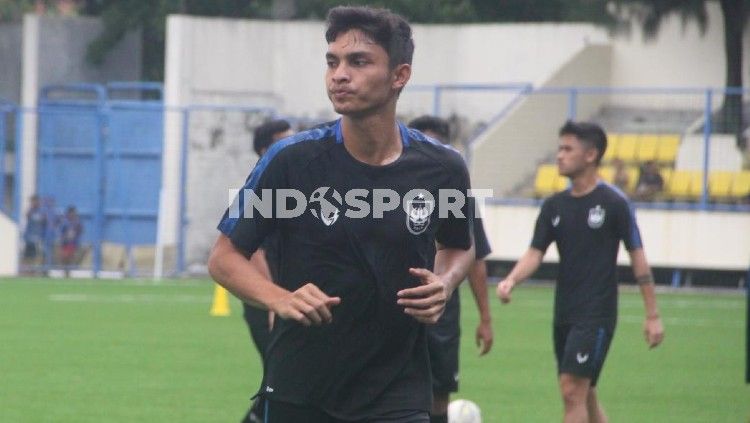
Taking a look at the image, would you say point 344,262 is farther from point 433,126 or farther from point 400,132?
point 433,126

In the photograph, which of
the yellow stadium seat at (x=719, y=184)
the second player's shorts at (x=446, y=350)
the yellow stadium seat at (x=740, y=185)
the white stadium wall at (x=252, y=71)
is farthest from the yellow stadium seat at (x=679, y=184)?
the second player's shorts at (x=446, y=350)

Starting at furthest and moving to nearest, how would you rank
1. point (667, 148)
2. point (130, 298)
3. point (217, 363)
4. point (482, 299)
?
point (667, 148)
point (130, 298)
point (217, 363)
point (482, 299)

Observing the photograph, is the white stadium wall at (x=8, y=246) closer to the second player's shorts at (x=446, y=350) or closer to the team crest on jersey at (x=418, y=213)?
the second player's shorts at (x=446, y=350)

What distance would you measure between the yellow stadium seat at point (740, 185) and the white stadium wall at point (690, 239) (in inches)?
18.7

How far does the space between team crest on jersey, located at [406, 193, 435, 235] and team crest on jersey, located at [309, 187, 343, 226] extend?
0.24 metres

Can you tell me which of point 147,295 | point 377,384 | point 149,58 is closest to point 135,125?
point 147,295

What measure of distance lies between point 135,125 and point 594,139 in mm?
20670

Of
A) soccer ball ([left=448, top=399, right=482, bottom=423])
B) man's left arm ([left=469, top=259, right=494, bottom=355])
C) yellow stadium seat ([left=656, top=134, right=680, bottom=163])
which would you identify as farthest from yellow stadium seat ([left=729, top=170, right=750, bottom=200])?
man's left arm ([left=469, top=259, right=494, bottom=355])

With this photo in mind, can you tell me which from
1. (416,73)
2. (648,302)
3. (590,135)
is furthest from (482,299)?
(416,73)

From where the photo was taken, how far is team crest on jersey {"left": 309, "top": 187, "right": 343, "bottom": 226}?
5.25 m

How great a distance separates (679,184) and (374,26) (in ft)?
77.2

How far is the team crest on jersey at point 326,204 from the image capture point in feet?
17.2

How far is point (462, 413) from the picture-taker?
9.73 metres

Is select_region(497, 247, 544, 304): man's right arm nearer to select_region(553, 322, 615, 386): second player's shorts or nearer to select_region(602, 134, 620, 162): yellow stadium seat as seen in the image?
select_region(553, 322, 615, 386): second player's shorts
